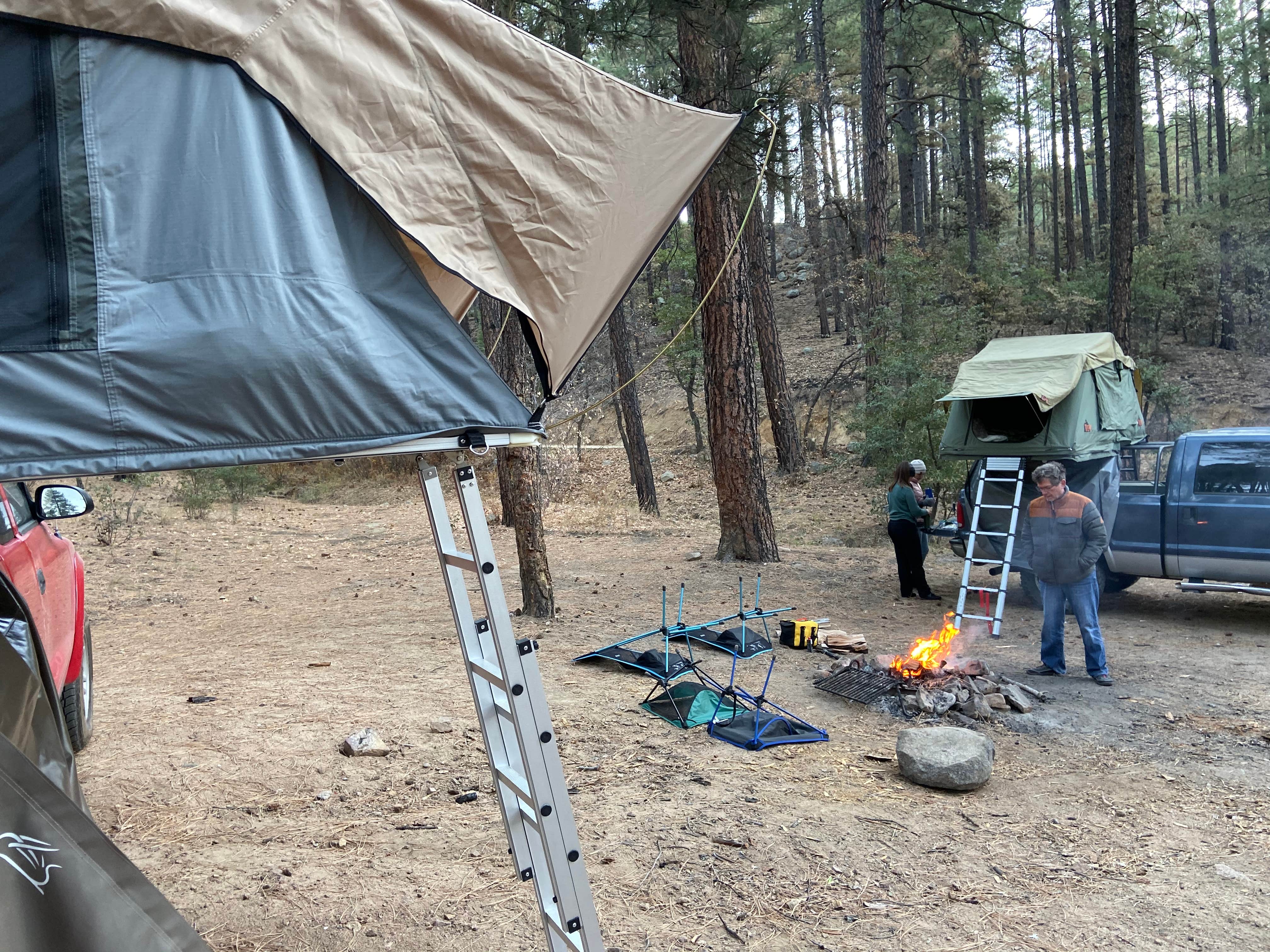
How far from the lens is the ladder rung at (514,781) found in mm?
3045

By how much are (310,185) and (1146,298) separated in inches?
1114

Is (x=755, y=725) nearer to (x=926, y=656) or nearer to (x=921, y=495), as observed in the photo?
(x=926, y=656)

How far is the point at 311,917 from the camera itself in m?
3.84

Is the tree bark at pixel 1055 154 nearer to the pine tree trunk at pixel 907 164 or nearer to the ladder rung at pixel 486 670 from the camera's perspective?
the pine tree trunk at pixel 907 164

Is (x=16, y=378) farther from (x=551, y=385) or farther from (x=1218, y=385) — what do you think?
(x=1218, y=385)

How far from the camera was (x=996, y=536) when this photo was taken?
10.0 metres

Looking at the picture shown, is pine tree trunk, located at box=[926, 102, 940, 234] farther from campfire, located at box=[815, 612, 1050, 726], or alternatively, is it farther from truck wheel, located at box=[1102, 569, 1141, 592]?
campfire, located at box=[815, 612, 1050, 726]

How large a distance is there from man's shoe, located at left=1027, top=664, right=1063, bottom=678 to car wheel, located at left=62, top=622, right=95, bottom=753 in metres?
7.02

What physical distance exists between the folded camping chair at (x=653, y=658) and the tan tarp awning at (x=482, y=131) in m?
4.05

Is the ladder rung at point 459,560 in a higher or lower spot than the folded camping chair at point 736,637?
higher

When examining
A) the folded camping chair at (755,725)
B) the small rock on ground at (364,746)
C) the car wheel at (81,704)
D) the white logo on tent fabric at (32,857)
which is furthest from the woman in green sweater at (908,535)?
the white logo on tent fabric at (32,857)

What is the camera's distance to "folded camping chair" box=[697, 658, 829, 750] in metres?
6.06

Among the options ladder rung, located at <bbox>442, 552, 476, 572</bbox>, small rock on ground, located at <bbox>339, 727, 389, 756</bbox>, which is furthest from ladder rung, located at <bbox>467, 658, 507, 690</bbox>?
small rock on ground, located at <bbox>339, 727, 389, 756</bbox>

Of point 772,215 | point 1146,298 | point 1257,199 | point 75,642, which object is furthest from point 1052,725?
point 772,215
